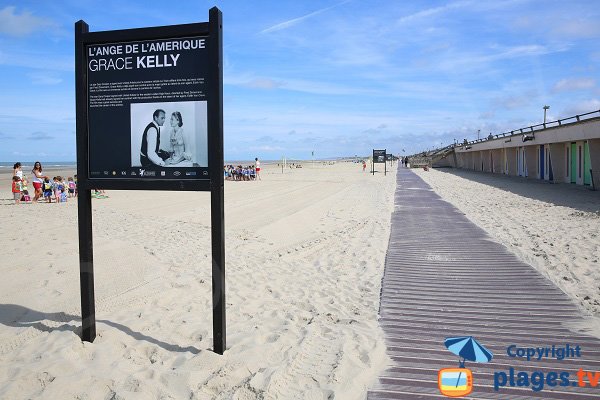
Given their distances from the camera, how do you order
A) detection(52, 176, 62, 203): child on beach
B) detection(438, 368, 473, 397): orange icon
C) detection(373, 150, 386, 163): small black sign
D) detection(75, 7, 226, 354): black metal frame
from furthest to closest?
detection(373, 150, 386, 163): small black sign
detection(52, 176, 62, 203): child on beach
detection(75, 7, 226, 354): black metal frame
detection(438, 368, 473, 397): orange icon

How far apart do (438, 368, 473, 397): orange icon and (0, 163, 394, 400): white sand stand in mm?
478

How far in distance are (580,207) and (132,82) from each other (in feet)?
46.9

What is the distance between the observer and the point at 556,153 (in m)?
26.1

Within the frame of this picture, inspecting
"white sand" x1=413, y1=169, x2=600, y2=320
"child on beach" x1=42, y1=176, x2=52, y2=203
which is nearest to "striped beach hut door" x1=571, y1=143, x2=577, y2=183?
"white sand" x1=413, y1=169, x2=600, y2=320

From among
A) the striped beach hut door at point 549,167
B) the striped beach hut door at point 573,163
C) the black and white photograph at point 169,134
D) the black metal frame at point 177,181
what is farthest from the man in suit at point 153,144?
the striped beach hut door at point 549,167

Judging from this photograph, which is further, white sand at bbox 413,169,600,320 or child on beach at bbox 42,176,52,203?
child on beach at bbox 42,176,52,203

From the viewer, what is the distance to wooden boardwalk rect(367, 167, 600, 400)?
131 inches

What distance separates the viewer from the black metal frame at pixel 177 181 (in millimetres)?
3648

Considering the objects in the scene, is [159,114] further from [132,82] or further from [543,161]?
[543,161]

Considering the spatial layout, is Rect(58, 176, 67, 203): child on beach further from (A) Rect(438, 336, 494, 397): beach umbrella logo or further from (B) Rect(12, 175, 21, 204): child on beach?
(A) Rect(438, 336, 494, 397): beach umbrella logo

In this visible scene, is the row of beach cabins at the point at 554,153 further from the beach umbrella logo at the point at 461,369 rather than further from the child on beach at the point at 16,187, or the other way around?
the child on beach at the point at 16,187

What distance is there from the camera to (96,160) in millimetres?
3977

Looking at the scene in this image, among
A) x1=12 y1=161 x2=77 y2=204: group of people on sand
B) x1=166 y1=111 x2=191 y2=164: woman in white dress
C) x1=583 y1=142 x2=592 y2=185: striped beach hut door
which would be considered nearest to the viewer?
x1=166 y1=111 x2=191 y2=164: woman in white dress

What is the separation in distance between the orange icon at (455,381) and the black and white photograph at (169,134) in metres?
2.43
